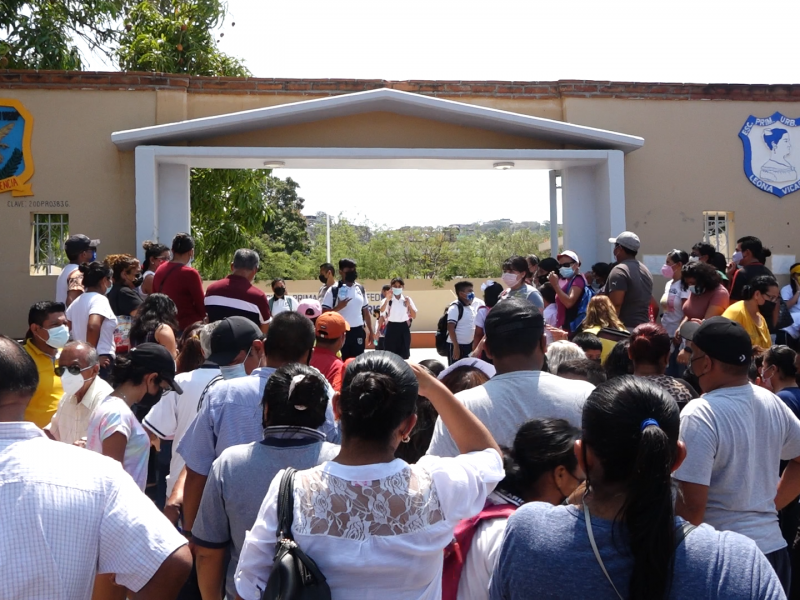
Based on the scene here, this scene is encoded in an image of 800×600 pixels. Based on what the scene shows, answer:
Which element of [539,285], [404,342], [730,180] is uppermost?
[730,180]

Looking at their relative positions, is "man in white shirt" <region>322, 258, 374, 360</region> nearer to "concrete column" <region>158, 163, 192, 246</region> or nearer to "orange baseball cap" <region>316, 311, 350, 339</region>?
"concrete column" <region>158, 163, 192, 246</region>

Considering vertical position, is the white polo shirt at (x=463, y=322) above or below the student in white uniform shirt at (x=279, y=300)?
below

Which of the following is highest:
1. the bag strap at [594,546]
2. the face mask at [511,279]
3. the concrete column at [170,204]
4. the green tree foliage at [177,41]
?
the green tree foliage at [177,41]

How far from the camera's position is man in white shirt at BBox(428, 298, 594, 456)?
11.4 ft

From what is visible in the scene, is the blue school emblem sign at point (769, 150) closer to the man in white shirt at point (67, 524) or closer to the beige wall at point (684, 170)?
the beige wall at point (684, 170)

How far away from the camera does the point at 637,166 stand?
1355 centimetres

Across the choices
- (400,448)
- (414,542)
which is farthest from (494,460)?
(400,448)

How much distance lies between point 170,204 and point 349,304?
3147 millimetres

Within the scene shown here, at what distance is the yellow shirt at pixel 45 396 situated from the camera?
212 inches

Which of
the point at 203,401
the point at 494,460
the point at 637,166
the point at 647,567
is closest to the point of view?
the point at 647,567

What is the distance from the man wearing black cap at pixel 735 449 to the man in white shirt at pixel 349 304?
28.0 feet

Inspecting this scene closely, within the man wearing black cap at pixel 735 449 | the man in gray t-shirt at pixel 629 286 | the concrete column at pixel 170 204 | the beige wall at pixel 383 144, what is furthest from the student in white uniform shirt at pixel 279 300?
the man wearing black cap at pixel 735 449

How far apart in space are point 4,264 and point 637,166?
33.0 ft

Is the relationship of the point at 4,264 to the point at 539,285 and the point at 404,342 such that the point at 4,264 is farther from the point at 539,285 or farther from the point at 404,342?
the point at 539,285
